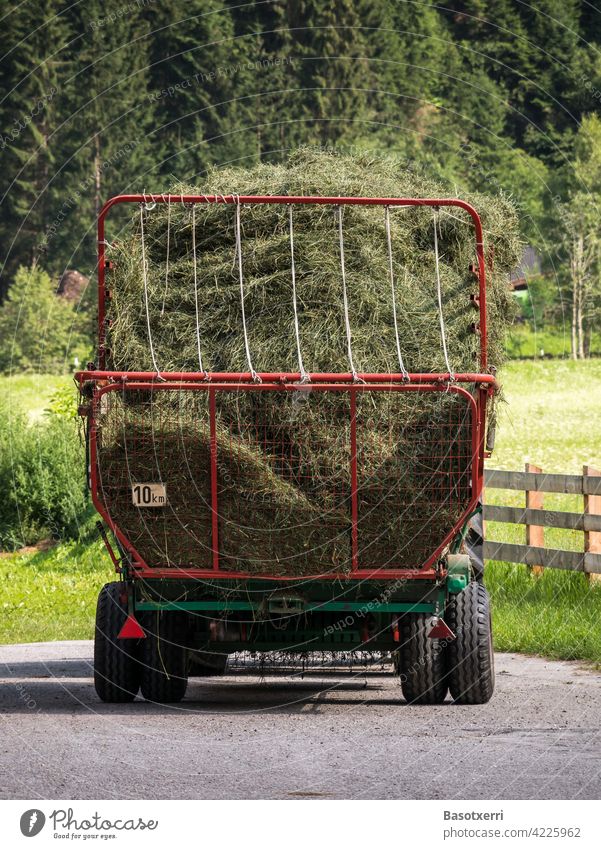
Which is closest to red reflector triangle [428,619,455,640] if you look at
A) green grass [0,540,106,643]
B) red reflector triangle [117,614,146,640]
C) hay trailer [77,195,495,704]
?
hay trailer [77,195,495,704]

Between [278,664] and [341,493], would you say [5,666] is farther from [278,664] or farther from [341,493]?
[341,493]

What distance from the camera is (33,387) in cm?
3794

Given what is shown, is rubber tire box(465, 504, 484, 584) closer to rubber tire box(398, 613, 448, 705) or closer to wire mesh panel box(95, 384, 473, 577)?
rubber tire box(398, 613, 448, 705)

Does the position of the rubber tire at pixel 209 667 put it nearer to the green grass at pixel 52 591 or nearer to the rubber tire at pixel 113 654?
the rubber tire at pixel 113 654

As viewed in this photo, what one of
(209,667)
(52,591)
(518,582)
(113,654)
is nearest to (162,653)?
(113,654)

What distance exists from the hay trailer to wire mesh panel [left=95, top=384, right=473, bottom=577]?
0.04 feet

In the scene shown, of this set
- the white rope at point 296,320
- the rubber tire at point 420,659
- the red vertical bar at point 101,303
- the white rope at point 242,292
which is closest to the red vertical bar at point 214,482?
the white rope at point 242,292

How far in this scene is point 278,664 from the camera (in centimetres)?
1059

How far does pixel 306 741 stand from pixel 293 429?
1.66 metres

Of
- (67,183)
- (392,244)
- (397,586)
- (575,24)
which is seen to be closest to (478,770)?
(397,586)

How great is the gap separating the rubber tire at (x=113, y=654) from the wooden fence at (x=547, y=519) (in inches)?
198

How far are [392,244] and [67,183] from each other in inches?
1433

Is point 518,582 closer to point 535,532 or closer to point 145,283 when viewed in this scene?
point 535,532

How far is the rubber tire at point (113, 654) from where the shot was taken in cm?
840
